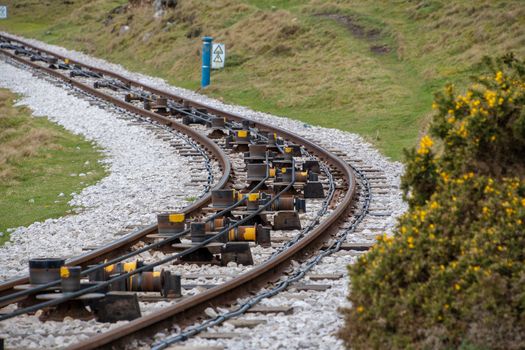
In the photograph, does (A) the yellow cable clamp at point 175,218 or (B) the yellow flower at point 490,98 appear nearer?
(B) the yellow flower at point 490,98

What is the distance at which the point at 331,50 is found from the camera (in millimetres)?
34219

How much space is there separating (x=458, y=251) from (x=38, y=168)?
13664mm

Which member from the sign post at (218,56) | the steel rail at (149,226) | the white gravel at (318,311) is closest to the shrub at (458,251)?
the white gravel at (318,311)

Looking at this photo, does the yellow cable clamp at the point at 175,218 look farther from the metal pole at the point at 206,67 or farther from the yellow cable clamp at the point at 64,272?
the metal pole at the point at 206,67

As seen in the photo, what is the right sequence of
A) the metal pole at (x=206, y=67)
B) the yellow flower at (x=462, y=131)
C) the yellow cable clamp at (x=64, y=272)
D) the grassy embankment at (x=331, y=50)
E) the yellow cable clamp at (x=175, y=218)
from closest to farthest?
the yellow flower at (x=462, y=131) → the yellow cable clamp at (x=64, y=272) → the yellow cable clamp at (x=175, y=218) → the grassy embankment at (x=331, y=50) → the metal pole at (x=206, y=67)

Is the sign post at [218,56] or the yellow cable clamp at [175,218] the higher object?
the sign post at [218,56]

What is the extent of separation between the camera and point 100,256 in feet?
33.8

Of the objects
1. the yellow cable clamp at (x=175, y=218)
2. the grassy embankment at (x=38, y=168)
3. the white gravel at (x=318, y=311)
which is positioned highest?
the grassy embankment at (x=38, y=168)

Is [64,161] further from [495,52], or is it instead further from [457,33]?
[457,33]

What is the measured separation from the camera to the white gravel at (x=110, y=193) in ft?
39.1

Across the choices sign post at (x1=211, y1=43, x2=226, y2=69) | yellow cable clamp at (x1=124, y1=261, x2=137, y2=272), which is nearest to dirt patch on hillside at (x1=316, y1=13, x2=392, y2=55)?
sign post at (x1=211, y1=43, x2=226, y2=69)

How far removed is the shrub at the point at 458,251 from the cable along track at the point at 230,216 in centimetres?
202

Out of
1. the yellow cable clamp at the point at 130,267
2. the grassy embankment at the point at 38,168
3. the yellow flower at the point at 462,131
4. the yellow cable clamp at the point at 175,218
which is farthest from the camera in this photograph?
the grassy embankment at the point at 38,168

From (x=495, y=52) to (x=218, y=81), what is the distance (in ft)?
33.0
